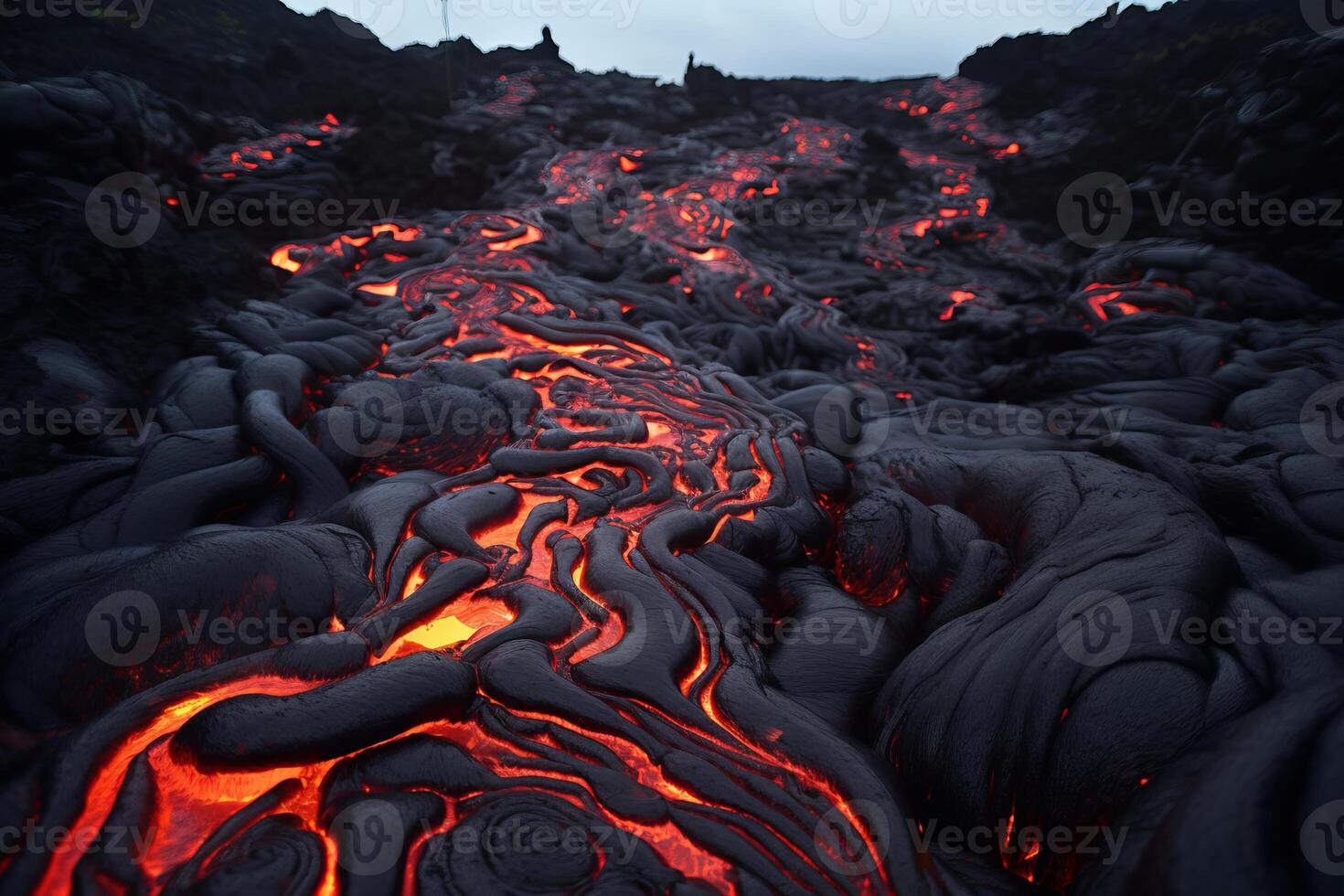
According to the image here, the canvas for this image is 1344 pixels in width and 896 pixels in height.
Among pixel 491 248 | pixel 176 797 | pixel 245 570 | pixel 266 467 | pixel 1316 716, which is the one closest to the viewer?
pixel 1316 716

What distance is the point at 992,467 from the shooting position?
3.55 metres

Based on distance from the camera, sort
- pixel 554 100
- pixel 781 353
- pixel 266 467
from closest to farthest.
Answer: pixel 266 467, pixel 781 353, pixel 554 100

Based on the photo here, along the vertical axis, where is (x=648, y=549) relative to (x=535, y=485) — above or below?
below

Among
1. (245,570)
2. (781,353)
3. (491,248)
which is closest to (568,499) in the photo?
(245,570)

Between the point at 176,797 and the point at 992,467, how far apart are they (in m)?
4.04

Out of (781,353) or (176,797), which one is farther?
(781,353)

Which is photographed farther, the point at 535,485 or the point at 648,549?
the point at 535,485

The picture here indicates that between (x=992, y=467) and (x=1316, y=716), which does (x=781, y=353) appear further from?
(x=1316, y=716)

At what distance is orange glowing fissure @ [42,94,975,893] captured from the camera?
183 centimetres

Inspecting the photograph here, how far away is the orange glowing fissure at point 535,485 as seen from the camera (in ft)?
5.99

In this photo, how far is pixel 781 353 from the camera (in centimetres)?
627

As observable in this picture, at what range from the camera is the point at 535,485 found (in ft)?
12.0

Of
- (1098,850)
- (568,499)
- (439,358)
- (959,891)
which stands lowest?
(959,891)

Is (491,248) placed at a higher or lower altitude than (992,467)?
higher
